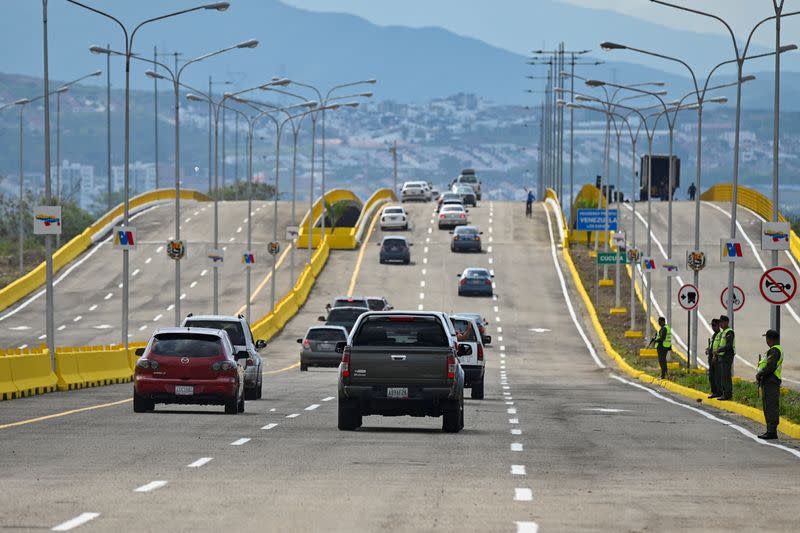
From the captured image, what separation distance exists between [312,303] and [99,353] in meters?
38.1

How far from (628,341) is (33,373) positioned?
1388 inches

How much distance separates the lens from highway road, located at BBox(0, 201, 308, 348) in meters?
69.6

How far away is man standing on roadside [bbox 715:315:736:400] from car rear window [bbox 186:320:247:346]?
9.09 metres

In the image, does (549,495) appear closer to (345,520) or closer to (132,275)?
(345,520)

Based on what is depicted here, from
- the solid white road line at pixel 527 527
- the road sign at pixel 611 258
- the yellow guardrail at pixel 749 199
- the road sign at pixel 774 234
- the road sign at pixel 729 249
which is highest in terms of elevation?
the yellow guardrail at pixel 749 199

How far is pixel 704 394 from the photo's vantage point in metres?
38.0

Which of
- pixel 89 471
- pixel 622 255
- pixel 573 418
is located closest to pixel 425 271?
pixel 622 255

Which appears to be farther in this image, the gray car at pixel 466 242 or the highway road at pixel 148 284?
the gray car at pixel 466 242

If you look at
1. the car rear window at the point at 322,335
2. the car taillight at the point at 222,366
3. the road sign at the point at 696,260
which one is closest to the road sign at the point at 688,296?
the road sign at the point at 696,260

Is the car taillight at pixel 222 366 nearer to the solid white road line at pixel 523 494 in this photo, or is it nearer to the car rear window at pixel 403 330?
the car rear window at pixel 403 330

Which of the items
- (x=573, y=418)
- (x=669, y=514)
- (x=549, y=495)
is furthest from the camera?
(x=573, y=418)

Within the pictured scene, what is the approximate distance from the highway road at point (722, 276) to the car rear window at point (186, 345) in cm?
2343

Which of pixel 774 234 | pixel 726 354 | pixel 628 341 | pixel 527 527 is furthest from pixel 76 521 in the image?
pixel 628 341

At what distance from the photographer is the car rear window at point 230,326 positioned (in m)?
33.8
